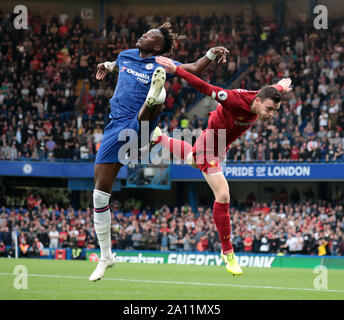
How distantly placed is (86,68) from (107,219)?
87.4 feet

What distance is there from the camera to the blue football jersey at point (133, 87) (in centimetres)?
953

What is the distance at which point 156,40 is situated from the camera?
31.8 feet

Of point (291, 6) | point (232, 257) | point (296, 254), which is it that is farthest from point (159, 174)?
point (232, 257)

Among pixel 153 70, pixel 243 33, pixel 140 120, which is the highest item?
pixel 243 33

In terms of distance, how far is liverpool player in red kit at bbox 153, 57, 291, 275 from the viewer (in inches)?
376

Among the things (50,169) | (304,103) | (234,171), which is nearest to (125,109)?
(234,171)

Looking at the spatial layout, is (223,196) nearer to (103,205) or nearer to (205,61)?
(103,205)

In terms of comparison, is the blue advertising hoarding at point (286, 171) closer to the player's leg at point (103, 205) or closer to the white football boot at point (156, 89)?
the player's leg at point (103, 205)

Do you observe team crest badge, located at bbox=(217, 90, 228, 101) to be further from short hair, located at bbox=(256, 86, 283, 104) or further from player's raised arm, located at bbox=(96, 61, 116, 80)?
player's raised arm, located at bbox=(96, 61, 116, 80)

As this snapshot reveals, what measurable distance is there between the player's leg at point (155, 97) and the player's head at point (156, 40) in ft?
2.59

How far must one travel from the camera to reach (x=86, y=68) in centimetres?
3553

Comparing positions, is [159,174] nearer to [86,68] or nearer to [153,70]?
[86,68]

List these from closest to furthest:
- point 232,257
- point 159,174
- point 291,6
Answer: point 232,257 → point 159,174 → point 291,6

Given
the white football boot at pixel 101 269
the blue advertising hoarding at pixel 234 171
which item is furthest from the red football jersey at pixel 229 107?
the blue advertising hoarding at pixel 234 171
